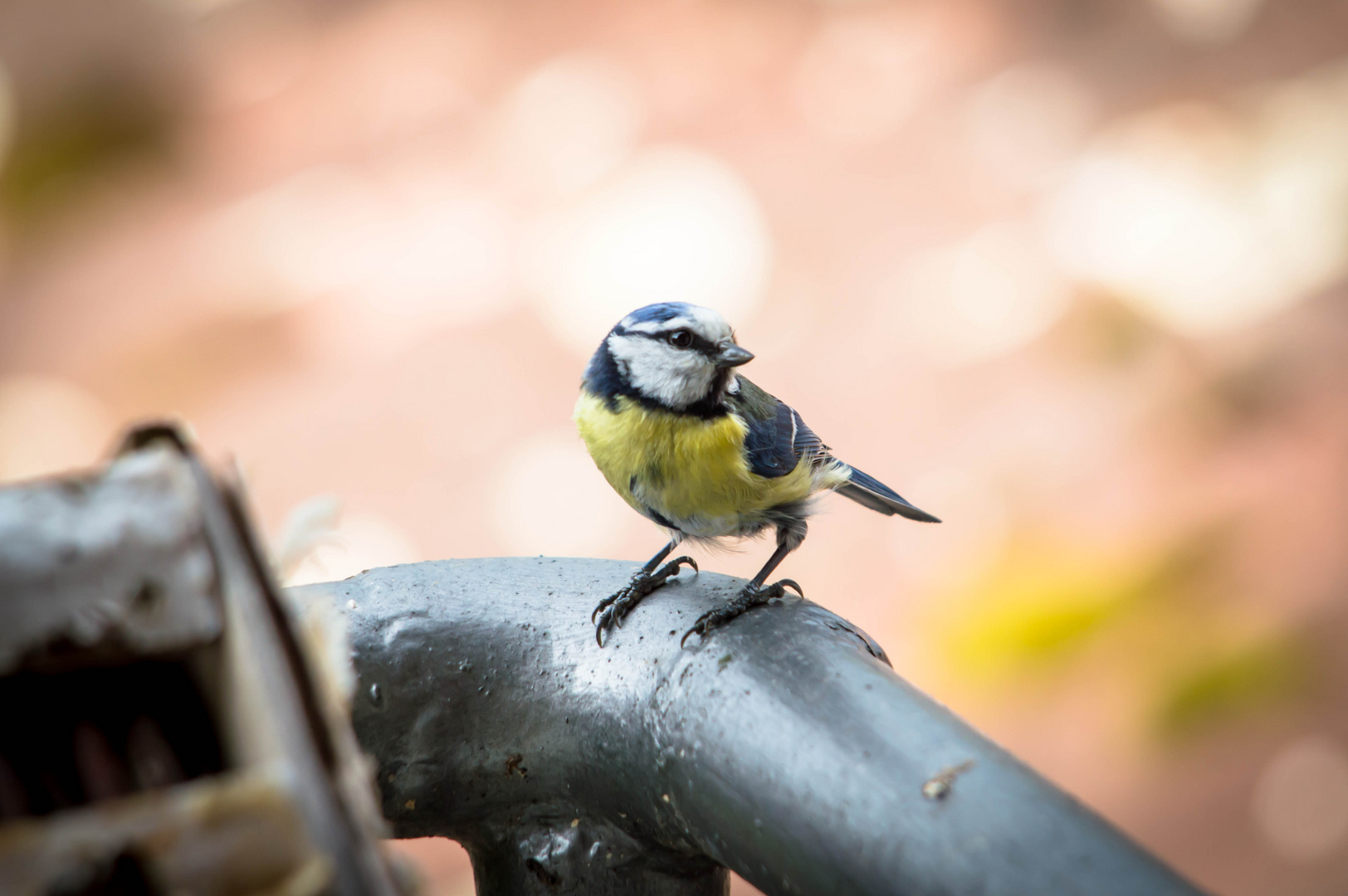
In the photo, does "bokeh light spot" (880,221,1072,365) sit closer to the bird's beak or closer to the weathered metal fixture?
the bird's beak

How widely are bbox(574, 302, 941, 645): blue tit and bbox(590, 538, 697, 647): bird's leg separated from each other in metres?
0.04

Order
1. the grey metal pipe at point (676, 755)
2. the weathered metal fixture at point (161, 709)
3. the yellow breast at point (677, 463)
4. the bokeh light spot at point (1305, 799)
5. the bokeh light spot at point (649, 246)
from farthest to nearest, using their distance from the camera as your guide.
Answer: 1. the bokeh light spot at point (649, 246)
2. the bokeh light spot at point (1305, 799)
3. the yellow breast at point (677, 463)
4. the grey metal pipe at point (676, 755)
5. the weathered metal fixture at point (161, 709)

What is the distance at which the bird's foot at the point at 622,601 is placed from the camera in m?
0.66

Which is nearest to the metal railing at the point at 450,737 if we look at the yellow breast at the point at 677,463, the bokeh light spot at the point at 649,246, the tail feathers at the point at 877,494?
the yellow breast at the point at 677,463

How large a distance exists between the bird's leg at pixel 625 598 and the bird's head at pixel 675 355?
0.48 ft

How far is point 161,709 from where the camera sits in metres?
0.37

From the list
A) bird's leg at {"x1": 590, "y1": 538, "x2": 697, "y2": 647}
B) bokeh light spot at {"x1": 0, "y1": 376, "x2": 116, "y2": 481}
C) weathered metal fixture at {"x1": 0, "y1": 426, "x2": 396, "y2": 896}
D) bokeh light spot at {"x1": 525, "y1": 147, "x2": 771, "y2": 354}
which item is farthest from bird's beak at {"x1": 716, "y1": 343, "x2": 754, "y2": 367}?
bokeh light spot at {"x1": 0, "y1": 376, "x2": 116, "y2": 481}

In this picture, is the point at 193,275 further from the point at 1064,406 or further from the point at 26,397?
the point at 1064,406

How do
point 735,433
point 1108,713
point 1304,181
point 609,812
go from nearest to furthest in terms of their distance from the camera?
point 609,812
point 735,433
point 1108,713
point 1304,181

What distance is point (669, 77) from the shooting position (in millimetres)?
2432

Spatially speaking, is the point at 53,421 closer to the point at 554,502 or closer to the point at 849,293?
the point at 554,502

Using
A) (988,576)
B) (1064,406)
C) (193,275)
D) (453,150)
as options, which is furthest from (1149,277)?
(193,275)

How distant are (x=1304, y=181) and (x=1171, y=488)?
31.1 inches

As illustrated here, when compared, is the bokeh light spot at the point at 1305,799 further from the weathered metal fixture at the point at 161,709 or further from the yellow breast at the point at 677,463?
the weathered metal fixture at the point at 161,709
